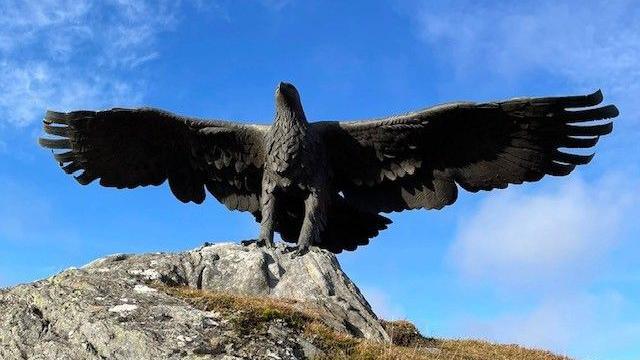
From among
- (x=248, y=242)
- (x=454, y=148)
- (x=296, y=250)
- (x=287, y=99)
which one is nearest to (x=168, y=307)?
(x=296, y=250)

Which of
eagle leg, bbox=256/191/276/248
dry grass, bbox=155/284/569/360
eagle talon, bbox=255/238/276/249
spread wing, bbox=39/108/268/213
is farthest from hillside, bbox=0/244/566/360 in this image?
spread wing, bbox=39/108/268/213

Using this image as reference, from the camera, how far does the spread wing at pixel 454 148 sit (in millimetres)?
12000

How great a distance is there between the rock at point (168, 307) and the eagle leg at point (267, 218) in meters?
0.42

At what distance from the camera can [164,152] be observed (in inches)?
522

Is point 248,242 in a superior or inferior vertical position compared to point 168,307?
superior

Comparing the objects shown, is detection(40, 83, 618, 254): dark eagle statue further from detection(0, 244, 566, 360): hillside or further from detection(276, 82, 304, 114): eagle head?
detection(0, 244, 566, 360): hillside

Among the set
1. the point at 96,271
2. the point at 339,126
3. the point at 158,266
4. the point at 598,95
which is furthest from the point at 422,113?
the point at 96,271

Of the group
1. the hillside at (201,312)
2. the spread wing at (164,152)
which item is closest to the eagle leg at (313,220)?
the hillside at (201,312)

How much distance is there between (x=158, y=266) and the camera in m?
10.3

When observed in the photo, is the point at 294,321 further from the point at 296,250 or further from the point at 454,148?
the point at 454,148

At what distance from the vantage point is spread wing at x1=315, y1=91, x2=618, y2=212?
39.4 feet

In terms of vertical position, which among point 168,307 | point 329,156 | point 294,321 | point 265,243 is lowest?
point 168,307

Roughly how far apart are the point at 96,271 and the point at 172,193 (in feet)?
13.0

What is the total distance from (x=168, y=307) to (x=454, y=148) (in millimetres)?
6305
